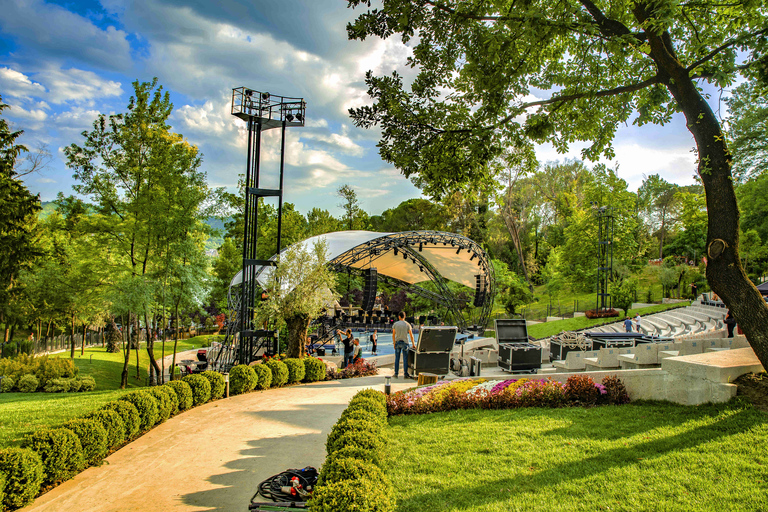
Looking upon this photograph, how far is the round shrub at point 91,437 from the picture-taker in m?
4.39

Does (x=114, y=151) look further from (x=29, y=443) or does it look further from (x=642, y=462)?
(x=642, y=462)

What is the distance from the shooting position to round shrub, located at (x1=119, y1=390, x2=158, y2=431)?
216 inches

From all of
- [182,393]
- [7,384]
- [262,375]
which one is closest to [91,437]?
[182,393]

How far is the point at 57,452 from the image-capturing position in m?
4.06

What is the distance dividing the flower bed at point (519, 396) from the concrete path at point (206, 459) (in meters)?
1.26

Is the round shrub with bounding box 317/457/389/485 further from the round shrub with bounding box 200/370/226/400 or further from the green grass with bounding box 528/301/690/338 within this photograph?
the green grass with bounding box 528/301/690/338

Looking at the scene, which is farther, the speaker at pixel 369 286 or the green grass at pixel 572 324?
the green grass at pixel 572 324

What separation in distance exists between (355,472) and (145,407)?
372 cm

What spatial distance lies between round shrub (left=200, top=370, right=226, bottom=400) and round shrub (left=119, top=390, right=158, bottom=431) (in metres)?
1.52

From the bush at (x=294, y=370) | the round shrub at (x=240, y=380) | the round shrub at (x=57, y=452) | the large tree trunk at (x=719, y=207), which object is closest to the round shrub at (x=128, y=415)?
the round shrub at (x=57, y=452)

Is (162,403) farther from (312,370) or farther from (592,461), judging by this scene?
(592,461)

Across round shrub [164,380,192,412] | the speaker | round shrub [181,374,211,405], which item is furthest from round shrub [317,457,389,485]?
the speaker

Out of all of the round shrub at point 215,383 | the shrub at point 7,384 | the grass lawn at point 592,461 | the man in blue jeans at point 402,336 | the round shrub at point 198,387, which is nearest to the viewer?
the grass lawn at point 592,461

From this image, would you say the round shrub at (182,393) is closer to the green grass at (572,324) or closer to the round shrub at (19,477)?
the round shrub at (19,477)
